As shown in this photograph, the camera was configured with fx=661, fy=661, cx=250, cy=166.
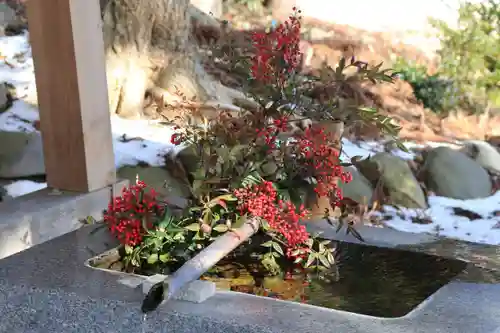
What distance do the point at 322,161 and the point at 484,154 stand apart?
152 inches

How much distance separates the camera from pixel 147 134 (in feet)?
14.1

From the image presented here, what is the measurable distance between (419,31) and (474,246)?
5.86 m

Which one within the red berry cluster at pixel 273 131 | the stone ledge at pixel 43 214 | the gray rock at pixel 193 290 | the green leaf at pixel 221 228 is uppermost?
the red berry cluster at pixel 273 131

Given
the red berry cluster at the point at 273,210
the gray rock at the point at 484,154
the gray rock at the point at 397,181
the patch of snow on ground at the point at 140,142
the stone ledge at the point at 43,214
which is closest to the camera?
the red berry cluster at the point at 273,210

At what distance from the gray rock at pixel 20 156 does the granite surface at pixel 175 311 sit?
83.9 inches

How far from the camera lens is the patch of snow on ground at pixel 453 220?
4.05 m

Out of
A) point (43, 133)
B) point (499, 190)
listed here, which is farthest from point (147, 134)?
point (499, 190)

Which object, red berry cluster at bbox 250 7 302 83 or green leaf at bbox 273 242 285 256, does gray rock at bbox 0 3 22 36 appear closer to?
red berry cluster at bbox 250 7 302 83

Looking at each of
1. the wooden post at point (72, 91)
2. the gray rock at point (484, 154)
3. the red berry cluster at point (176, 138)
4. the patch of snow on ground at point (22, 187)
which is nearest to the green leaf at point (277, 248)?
the red berry cluster at point (176, 138)

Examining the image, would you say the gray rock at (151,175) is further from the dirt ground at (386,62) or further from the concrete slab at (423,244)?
the concrete slab at (423,244)

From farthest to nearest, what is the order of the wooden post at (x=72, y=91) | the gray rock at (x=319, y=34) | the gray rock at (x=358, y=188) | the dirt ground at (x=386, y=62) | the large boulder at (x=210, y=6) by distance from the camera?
the large boulder at (x=210, y=6), the gray rock at (x=319, y=34), the dirt ground at (x=386, y=62), the gray rock at (x=358, y=188), the wooden post at (x=72, y=91)

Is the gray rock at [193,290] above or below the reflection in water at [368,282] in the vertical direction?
above

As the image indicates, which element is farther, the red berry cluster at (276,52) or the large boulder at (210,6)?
the large boulder at (210,6)

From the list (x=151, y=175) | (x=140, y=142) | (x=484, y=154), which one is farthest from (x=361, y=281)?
(x=484, y=154)
